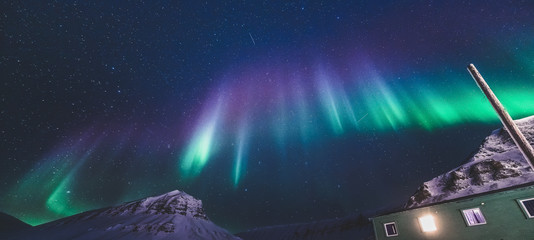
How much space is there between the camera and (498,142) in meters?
54.7

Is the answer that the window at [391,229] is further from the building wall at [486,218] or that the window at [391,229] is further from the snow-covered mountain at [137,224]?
the snow-covered mountain at [137,224]

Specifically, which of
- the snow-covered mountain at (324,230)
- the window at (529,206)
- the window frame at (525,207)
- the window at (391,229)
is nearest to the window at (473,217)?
the window frame at (525,207)

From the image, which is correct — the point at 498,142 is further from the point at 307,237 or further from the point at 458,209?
the point at 307,237

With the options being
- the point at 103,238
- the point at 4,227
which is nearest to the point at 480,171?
the point at 103,238

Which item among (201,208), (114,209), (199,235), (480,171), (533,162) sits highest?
(201,208)

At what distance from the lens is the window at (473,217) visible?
19.5 metres

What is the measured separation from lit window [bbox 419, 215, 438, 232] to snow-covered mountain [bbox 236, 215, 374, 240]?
10966 cm

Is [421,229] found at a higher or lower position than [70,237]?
lower

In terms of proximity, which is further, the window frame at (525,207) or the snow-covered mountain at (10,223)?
the snow-covered mountain at (10,223)

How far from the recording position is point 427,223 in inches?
888

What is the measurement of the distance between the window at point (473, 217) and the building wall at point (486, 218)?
0.82 feet

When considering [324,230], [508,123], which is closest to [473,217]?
[508,123]

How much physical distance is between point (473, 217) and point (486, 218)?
36.9 inches

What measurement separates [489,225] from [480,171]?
2633 centimetres
